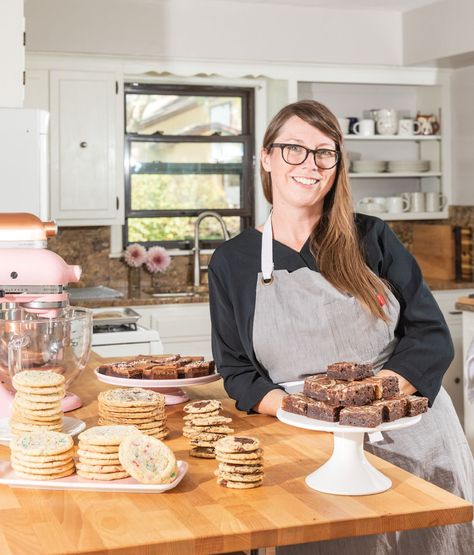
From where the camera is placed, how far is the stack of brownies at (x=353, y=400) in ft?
5.34

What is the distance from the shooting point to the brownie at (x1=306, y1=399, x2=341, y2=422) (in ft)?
5.41

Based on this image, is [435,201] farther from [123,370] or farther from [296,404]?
[296,404]

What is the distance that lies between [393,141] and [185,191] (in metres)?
1.47

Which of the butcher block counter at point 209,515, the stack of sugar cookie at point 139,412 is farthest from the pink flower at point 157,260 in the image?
the butcher block counter at point 209,515

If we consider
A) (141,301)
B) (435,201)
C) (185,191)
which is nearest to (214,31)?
(185,191)

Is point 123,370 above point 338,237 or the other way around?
the other way around

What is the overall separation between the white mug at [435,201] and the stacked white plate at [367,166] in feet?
1.22

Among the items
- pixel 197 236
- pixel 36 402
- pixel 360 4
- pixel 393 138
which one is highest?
pixel 360 4

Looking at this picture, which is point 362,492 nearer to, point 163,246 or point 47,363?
point 47,363

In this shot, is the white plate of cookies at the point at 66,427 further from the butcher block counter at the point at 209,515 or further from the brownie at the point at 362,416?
the brownie at the point at 362,416

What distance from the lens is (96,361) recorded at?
115 inches

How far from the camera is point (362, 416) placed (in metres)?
1.61

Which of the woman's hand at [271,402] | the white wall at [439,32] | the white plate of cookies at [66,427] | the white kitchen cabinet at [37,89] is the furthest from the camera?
the white wall at [439,32]

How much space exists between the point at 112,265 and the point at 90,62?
1221 mm
